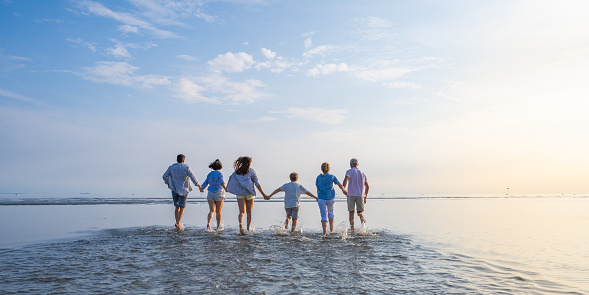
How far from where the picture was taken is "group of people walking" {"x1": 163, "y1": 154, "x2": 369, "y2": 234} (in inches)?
520

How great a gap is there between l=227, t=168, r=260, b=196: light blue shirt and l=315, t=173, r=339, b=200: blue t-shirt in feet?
7.34

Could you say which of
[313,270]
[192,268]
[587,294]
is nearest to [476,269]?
[587,294]

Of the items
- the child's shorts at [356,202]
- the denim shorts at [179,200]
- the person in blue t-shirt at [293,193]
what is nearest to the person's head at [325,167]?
the person in blue t-shirt at [293,193]

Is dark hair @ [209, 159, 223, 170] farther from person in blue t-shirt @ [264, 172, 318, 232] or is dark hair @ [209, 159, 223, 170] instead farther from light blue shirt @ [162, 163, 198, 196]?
person in blue t-shirt @ [264, 172, 318, 232]

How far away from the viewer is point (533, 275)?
726 cm

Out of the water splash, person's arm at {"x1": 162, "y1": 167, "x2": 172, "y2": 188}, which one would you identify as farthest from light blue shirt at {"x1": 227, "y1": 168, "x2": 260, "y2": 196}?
the water splash

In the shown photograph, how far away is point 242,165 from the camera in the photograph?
13188 millimetres

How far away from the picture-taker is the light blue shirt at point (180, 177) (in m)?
14.1

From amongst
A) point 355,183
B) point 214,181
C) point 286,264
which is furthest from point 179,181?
point 286,264

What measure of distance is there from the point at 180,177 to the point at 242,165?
8.79 feet

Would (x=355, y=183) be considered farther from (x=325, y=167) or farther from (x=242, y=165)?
(x=242, y=165)

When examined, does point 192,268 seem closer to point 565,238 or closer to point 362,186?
point 362,186

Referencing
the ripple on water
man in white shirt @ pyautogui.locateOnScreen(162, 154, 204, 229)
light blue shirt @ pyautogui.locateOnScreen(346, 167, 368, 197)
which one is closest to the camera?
the ripple on water

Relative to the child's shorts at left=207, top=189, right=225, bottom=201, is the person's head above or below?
above
